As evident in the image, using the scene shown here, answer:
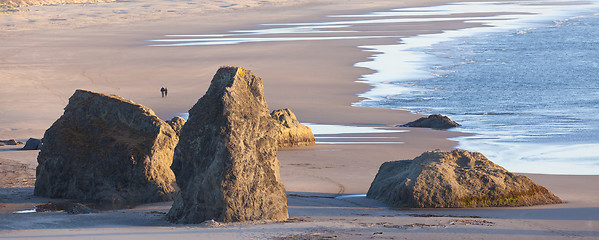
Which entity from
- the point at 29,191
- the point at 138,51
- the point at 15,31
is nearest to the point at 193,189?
the point at 29,191

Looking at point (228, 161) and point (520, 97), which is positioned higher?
point (520, 97)

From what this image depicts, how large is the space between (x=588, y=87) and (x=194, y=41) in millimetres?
25752

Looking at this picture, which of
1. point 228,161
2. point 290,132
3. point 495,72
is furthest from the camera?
point 495,72

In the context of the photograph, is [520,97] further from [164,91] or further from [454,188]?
[454,188]

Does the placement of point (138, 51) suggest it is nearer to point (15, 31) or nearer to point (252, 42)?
point (252, 42)

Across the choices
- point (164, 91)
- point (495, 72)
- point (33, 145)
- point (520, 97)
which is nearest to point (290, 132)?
point (33, 145)

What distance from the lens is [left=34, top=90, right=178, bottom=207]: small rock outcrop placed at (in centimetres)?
1097

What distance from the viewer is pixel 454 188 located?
34.9ft

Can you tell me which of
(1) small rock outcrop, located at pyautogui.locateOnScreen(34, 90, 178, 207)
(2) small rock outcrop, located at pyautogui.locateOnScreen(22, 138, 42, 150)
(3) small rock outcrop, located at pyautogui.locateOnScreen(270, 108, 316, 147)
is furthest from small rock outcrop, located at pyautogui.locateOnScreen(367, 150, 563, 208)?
(2) small rock outcrop, located at pyautogui.locateOnScreen(22, 138, 42, 150)

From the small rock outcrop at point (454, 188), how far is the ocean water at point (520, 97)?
4150mm

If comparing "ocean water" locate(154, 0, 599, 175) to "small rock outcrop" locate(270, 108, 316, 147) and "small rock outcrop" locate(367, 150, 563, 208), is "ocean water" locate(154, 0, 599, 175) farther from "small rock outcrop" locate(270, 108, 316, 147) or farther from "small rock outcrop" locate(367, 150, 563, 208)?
"small rock outcrop" locate(367, 150, 563, 208)

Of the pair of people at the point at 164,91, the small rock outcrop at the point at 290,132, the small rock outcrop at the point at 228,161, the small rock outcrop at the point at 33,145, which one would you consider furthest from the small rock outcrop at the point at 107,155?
the pair of people at the point at 164,91

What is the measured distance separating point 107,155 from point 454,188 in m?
4.61

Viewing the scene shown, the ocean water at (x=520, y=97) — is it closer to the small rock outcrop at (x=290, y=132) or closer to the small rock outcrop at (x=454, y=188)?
the small rock outcrop at (x=290, y=132)
